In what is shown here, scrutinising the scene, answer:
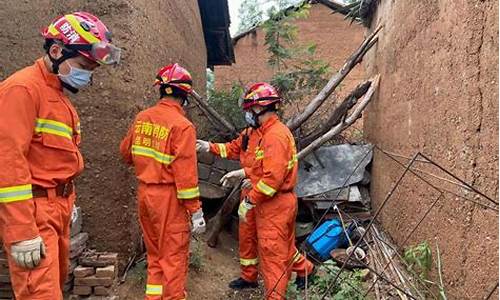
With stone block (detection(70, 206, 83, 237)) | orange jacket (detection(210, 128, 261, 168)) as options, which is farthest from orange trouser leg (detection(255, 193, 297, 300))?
stone block (detection(70, 206, 83, 237))

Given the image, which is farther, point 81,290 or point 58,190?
point 81,290

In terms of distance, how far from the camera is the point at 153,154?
11.3ft

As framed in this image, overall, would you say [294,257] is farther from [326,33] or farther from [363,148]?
[326,33]

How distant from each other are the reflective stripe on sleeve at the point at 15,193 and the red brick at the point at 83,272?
1.42 meters

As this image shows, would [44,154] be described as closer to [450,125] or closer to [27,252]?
[27,252]

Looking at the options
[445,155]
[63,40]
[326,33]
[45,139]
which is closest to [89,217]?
[45,139]

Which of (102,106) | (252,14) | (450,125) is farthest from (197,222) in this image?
(252,14)

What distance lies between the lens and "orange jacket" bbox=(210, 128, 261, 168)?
4316 millimetres

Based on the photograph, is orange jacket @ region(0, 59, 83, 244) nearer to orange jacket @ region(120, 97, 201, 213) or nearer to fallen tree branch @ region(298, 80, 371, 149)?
orange jacket @ region(120, 97, 201, 213)

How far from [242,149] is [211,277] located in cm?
142

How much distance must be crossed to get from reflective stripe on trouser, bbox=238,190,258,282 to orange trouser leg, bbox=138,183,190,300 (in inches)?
37.8

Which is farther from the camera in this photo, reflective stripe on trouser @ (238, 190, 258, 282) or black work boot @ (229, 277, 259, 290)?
black work boot @ (229, 277, 259, 290)

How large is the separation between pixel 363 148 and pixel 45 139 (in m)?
4.71

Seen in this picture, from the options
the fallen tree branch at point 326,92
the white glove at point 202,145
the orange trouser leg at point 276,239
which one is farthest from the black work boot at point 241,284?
the fallen tree branch at point 326,92
